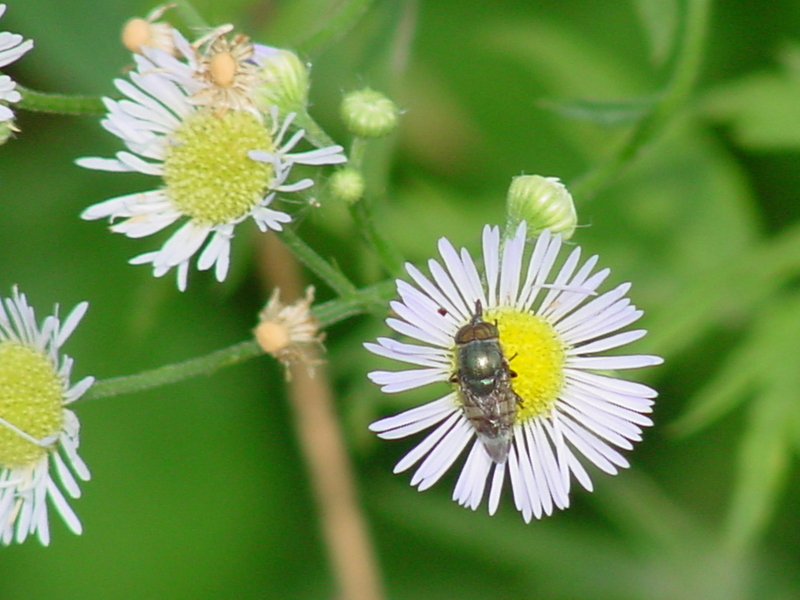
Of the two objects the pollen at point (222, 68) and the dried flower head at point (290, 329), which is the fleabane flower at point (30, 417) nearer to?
the dried flower head at point (290, 329)

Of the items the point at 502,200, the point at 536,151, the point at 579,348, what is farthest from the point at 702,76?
the point at 579,348

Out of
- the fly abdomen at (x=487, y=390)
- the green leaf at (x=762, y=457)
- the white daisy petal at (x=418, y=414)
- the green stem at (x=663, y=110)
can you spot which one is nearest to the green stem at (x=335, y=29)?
the green stem at (x=663, y=110)

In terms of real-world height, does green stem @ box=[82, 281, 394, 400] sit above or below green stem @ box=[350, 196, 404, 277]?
below

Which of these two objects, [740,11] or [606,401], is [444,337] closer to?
[606,401]

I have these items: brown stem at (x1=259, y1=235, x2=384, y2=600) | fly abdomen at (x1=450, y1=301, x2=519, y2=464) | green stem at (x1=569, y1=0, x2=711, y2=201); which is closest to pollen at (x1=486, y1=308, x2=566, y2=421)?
fly abdomen at (x1=450, y1=301, x2=519, y2=464)

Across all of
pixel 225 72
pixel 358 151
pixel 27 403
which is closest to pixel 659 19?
pixel 358 151

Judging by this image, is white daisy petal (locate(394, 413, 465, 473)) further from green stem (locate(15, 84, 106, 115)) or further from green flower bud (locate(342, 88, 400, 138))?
green stem (locate(15, 84, 106, 115))
